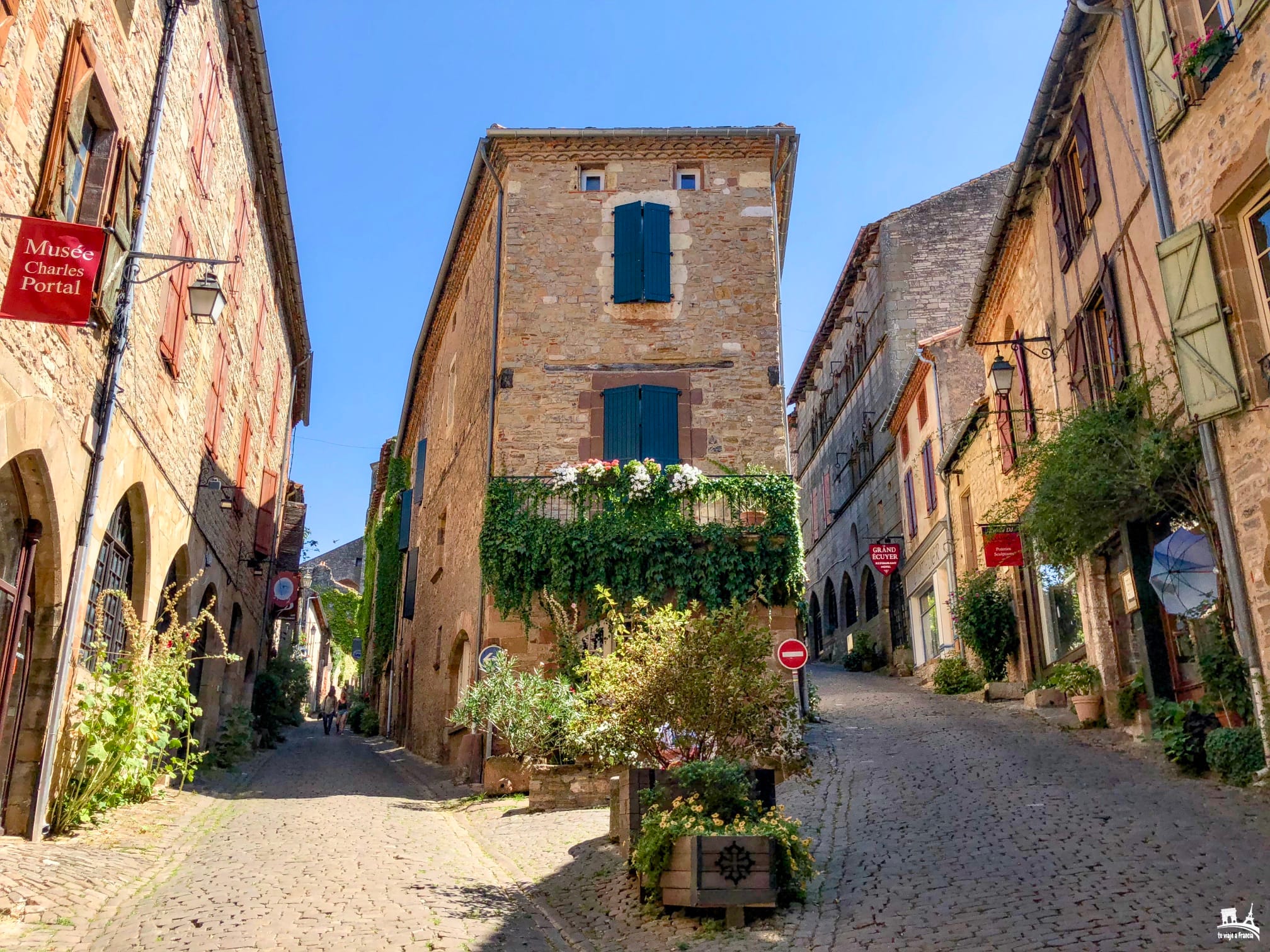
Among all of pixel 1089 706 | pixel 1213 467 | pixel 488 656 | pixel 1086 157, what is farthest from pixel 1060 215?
pixel 488 656

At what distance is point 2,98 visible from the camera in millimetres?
6809

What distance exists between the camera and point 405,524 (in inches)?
980

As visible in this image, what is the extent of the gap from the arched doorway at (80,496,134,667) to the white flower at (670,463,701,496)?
6.53 metres

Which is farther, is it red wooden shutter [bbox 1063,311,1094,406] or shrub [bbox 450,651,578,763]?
red wooden shutter [bbox 1063,311,1094,406]

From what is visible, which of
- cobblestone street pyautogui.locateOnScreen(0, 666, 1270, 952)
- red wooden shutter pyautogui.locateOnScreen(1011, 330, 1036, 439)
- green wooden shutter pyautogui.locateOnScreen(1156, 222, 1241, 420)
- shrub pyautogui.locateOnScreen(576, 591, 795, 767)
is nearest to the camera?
cobblestone street pyautogui.locateOnScreen(0, 666, 1270, 952)

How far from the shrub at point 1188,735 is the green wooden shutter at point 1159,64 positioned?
5172mm

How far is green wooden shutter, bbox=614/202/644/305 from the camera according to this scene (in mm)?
15758

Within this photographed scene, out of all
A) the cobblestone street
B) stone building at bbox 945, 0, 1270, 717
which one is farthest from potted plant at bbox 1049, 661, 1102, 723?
the cobblestone street

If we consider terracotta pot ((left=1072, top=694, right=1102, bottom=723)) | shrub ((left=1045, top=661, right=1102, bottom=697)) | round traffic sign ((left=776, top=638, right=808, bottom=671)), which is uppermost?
round traffic sign ((left=776, top=638, right=808, bottom=671))

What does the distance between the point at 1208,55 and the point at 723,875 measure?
7.51 metres

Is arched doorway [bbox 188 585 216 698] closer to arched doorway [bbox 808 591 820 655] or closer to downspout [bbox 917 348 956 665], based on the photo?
downspout [bbox 917 348 956 665]

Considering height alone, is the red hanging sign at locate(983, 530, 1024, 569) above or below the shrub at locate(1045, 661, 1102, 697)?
above

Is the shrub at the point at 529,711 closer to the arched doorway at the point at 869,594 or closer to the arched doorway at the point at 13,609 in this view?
the arched doorway at the point at 13,609

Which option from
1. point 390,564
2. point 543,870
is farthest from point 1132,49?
point 390,564
